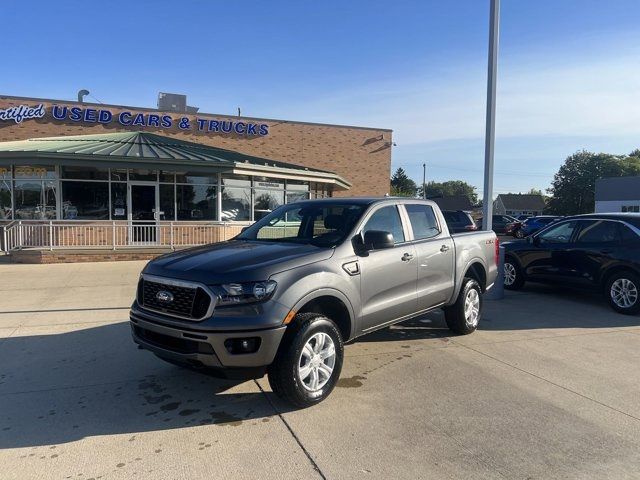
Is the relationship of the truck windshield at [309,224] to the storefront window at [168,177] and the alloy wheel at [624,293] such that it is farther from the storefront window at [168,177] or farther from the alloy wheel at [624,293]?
the storefront window at [168,177]

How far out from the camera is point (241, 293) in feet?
12.2

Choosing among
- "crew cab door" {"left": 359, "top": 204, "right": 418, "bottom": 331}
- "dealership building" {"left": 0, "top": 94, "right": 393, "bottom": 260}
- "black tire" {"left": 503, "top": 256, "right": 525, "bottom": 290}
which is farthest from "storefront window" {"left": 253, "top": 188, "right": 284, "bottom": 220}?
"crew cab door" {"left": 359, "top": 204, "right": 418, "bottom": 331}

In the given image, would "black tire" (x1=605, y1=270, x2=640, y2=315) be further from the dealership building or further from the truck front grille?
the dealership building

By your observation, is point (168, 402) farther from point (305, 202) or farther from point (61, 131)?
point (61, 131)

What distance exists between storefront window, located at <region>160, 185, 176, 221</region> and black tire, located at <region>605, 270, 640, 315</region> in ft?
47.5

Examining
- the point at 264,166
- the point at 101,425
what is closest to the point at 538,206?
the point at 264,166

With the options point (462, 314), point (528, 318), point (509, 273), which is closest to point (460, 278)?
point (462, 314)

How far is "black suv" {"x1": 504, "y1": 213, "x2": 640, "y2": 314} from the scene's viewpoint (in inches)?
300

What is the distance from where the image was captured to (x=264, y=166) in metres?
18.3

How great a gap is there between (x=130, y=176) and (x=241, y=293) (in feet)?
49.5

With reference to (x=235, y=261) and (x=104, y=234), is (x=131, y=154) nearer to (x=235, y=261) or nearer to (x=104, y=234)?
(x=104, y=234)

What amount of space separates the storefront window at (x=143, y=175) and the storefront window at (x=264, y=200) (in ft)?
12.9

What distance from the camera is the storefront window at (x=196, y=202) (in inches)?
713

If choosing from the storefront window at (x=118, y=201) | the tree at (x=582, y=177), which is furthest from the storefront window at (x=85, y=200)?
the tree at (x=582, y=177)
